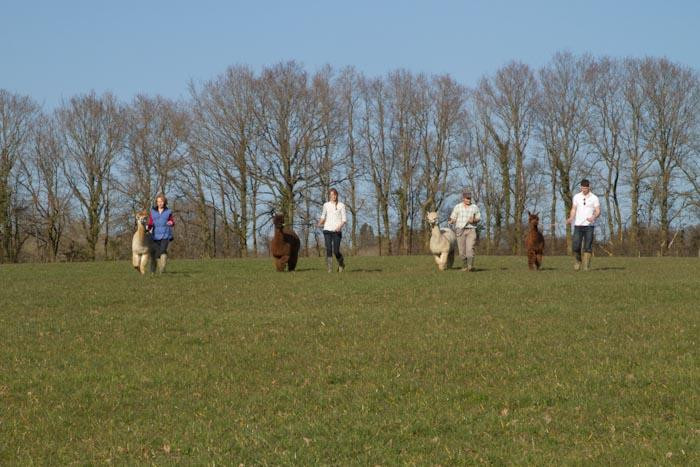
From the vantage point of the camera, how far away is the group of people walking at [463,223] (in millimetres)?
20625

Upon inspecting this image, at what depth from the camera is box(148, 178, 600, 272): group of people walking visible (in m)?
20.6

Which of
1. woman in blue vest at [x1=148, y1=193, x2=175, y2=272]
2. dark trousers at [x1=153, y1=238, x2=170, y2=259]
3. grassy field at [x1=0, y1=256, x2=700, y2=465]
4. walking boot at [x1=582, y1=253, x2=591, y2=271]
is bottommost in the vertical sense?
grassy field at [x1=0, y1=256, x2=700, y2=465]

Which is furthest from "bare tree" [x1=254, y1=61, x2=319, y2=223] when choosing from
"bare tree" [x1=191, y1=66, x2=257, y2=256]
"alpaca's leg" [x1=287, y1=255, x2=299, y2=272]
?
"alpaca's leg" [x1=287, y1=255, x2=299, y2=272]

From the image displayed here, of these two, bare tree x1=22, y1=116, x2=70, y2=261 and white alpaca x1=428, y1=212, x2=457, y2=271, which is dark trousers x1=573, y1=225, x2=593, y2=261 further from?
bare tree x1=22, y1=116, x2=70, y2=261

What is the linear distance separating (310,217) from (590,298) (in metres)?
39.5

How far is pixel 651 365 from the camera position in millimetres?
8969

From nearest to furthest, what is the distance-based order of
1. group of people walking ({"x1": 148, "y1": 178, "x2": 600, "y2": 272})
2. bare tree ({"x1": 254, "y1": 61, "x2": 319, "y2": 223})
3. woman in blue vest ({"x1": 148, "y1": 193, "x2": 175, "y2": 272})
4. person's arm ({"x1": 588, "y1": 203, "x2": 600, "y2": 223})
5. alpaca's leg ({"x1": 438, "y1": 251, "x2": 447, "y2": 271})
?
person's arm ({"x1": 588, "y1": 203, "x2": 600, "y2": 223}) → group of people walking ({"x1": 148, "y1": 178, "x2": 600, "y2": 272}) → woman in blue vest ({"x1": 148, "y1": 193, "x2": 175, "y2": 272}) → alpaca's leg ({"x1": 438, "y1": 251, "x2": 447, "y2": 271}) → bare tree ({"x1": 254, "y1": 61, "x2": 319, "y2": 223})

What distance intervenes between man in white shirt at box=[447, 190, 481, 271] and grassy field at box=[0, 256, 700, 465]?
247 inches

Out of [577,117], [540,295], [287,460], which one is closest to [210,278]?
[540,295]

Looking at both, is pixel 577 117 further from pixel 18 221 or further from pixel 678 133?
pixel 18 221

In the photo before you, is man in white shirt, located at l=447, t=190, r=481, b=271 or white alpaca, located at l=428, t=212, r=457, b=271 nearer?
man in white shirt, located at l=447, t=190, r=481, b=271

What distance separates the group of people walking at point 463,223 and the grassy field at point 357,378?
198 inches

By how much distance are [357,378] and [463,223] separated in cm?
1363

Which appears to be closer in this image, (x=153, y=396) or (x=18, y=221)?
(x=153, y=396)
